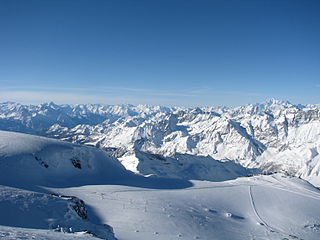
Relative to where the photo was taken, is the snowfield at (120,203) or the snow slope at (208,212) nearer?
the snowfield at (120,203)

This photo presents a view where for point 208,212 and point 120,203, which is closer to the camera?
point 120,203

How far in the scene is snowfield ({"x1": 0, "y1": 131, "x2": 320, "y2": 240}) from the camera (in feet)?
61.1

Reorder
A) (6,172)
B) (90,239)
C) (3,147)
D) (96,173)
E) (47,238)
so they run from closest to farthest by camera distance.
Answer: (47,238)
(90,239)
(6,172)
(3,147)
(96,173)

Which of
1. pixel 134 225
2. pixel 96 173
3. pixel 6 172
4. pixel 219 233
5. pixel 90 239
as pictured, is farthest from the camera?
pixel 96 173

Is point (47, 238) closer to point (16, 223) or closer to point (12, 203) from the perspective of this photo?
point (16, 223)

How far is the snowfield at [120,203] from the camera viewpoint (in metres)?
18.6

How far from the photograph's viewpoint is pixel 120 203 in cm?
2911

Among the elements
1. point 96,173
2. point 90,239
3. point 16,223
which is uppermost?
point 90,239

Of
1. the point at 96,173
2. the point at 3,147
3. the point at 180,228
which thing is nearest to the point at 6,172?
the point at 3,147

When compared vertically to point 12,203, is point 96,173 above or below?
below

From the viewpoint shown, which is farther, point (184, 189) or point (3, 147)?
point (184, 189)

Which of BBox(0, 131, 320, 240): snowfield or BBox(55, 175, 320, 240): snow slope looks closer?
BBox(0, 131, 320, 240): snowfield

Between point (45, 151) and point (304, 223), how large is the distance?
3928 centimetres

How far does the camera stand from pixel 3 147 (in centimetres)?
3675
